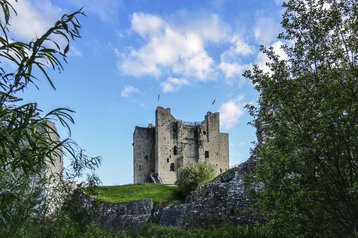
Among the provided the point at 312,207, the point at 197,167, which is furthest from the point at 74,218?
the point at 197,167

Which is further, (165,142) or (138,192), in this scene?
(165,142)

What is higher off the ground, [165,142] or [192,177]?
[165,142]

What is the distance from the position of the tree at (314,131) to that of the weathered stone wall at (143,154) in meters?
55.4

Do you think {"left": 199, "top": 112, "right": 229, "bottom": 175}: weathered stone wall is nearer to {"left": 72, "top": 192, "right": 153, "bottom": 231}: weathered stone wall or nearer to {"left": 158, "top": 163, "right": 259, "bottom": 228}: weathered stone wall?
{"left": 72, "top": 192, "right": 153, "bottom": 231}: weathered stone wall

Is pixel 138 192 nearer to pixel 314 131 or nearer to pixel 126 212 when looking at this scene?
pixel 126 212

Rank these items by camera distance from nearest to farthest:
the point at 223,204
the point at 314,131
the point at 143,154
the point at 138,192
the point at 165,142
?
the point at 314,131 < the point at 223,204 < the point at 138,192 < the point at 143,154 < the point at 165,142

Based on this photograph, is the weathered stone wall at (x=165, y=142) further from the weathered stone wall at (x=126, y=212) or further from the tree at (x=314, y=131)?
the tree at (x=314, y=131)

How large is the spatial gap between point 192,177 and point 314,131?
2894 cm

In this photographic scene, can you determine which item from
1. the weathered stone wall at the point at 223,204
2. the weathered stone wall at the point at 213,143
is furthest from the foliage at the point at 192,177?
the weathered stone wall at the point at 213,143

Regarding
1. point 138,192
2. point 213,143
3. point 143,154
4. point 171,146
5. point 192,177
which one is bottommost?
point 138,192

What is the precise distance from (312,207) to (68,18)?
569 centimetres

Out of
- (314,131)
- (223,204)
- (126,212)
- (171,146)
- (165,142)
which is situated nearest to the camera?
(314,131)

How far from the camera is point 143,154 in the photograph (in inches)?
2502

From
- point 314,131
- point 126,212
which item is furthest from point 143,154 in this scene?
point 314,131
